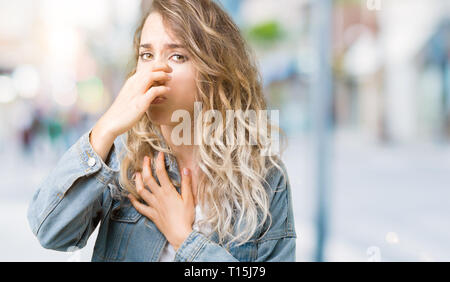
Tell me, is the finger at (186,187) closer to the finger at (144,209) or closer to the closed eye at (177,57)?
the finger at (144,209)

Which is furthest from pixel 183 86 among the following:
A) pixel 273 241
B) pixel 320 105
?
pixel 320 105

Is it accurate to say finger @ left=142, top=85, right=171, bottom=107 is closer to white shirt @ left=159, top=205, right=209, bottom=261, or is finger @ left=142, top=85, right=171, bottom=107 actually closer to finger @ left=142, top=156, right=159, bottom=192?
finger @ left=142, top=156, right=159, bottom=192

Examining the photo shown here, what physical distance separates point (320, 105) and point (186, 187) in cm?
177

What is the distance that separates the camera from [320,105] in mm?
2664

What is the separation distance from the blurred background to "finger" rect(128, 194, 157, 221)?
6.9 inches

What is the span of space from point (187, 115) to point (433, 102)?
1268cm

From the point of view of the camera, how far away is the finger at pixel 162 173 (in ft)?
3.40

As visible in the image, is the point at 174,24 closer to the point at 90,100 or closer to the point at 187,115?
the point at 187,115

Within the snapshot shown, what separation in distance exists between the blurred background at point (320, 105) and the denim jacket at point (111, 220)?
0.11 meters

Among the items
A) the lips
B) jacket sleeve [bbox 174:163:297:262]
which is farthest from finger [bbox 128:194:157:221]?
the lips

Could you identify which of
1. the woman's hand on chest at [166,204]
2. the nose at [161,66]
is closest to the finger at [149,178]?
the woman's hand on chest at [166,204]

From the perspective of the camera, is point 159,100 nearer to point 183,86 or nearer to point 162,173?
point 183,86

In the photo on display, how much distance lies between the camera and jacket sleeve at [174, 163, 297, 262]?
39.2 inches

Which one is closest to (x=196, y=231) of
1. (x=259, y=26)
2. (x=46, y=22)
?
(x=46, y=22)
